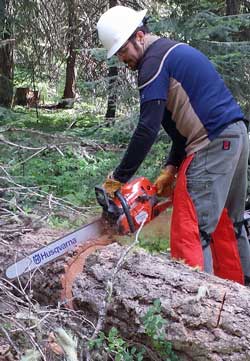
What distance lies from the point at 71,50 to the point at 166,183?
10967 millimetres

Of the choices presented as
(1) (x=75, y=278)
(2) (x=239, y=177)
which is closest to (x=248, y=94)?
(2) (x=239, y=177)

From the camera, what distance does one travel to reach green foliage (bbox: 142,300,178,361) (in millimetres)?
2711

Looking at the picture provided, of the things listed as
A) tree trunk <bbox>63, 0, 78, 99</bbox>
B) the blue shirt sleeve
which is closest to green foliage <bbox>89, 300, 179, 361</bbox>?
the blue shirt sleeve

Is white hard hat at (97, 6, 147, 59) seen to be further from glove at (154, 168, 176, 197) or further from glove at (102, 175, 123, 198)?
glove at (154, 168, 176, 197)

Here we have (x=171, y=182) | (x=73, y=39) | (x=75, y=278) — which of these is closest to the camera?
(x=75, y=278)

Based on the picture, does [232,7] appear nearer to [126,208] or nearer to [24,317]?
[126,208]

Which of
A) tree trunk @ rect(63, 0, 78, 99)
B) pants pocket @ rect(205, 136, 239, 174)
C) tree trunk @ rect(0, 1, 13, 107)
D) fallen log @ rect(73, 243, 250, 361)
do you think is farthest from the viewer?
tree trunk @ rect(63, 0, 78, 99)

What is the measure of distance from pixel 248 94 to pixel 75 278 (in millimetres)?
4194

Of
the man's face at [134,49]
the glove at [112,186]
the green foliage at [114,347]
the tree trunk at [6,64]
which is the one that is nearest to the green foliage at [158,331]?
the green foliage at [114,347]

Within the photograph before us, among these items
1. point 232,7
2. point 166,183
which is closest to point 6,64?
point 232,7

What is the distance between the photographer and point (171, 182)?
3.94 m

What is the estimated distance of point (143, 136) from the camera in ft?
11.3

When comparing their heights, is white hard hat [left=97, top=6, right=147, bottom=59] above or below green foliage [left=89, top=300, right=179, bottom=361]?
above

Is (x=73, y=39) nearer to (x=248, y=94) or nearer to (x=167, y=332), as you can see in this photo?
(x=248, y=94)
